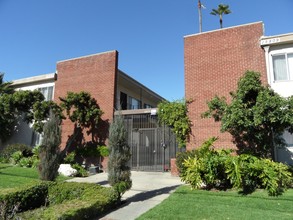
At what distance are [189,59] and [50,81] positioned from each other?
11.9 metres

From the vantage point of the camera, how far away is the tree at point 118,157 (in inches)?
312

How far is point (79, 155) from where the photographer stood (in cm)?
1705

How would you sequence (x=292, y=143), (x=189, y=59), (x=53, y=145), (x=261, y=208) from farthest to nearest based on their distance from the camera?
(x=189, y=59) → (x=292, y=143) → (x=53, y=145) → (x=261, y=208)

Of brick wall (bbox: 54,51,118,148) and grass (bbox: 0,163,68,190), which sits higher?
brick wall (bbox: 54,51,118,148)

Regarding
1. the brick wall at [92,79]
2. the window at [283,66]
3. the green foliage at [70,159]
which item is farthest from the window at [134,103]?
the window at [283,66]

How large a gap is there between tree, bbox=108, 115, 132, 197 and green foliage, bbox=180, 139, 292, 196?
2.64 meters

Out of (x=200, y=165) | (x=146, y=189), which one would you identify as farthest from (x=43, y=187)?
(x=200, y=165)

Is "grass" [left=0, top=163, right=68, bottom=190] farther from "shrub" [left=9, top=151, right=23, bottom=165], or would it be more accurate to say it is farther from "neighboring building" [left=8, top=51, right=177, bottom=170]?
"neighboring building" [left=8, top=51, right=177, bottom=170]

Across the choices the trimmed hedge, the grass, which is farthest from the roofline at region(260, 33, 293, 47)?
the grass

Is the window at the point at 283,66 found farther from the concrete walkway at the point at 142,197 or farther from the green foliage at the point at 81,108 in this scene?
the green foliage at the point at 81,108

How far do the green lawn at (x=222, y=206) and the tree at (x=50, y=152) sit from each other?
412cm

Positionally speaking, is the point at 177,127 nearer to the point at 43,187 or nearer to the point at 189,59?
the point at 189,59

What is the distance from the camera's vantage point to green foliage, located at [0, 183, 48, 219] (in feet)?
21.3

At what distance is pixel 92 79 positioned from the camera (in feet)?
58.7
